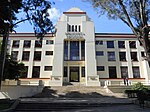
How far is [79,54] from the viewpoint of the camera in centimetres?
3109

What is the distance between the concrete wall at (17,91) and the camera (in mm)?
17234

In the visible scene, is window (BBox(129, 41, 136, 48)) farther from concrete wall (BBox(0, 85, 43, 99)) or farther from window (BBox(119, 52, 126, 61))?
concrete wall (BBox(0, 85, 43, 99))

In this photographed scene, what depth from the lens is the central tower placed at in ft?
93.7

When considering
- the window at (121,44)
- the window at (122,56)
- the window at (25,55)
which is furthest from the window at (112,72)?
the window at (25,55)

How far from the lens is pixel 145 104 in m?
12.1

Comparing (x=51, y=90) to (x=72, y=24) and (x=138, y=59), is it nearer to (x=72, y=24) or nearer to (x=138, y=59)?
(x=72, y=24)

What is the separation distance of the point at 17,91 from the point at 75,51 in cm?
1492

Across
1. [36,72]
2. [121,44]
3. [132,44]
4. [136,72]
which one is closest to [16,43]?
[36,72]

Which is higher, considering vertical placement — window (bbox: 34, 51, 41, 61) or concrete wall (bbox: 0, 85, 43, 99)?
window (bbox: 34, 51, 41, 61)

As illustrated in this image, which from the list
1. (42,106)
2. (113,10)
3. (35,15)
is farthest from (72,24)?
(42,106)

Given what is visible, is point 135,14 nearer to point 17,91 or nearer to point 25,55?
point 17,91

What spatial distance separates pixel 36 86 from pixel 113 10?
1319 centimetres

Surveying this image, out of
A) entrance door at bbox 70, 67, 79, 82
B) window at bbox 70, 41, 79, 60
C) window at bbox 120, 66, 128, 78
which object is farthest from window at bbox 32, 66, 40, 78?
window at bbox 120, 66, 128, 78

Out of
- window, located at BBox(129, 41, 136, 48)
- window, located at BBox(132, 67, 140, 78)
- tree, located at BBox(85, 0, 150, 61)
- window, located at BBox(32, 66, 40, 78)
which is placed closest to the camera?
tree, located at BBox(85, 0, 150, 61)
